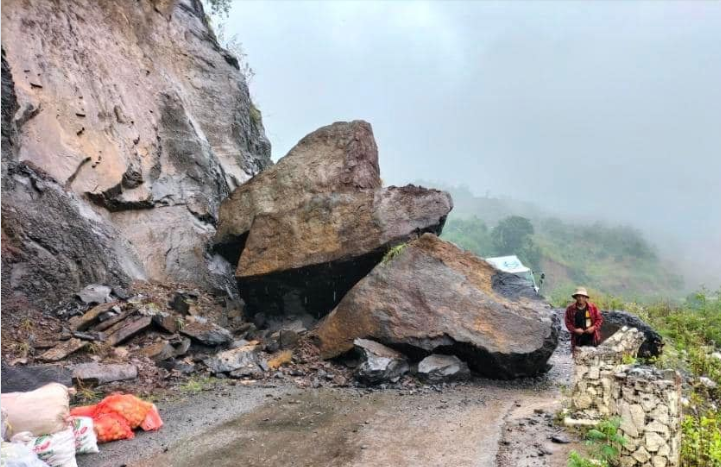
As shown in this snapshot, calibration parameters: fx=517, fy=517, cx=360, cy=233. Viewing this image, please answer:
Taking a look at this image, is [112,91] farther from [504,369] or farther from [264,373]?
[504,369]

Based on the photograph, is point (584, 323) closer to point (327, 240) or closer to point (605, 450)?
point (605, 450)

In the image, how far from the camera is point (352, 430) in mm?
5605

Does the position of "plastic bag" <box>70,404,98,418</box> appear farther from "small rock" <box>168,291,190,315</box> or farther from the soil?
"small rock" <box>168,291,190,315</box>

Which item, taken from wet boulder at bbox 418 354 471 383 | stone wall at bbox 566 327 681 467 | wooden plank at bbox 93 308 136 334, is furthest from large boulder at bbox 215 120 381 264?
stone wall at bbox 566 327 681 467

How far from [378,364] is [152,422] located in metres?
3.27

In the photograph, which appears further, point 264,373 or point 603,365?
point 264,373

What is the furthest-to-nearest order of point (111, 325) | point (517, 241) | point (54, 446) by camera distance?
point (517, 241) < point (111, 325) < point (54, 446)

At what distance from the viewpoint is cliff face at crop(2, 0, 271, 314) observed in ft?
28.7

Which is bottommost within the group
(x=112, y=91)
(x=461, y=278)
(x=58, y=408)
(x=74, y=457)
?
Answer: (x=74, y=457)

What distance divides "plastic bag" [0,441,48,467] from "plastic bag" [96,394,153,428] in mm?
1318

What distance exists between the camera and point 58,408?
454 cm

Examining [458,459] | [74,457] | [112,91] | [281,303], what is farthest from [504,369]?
[112,91]

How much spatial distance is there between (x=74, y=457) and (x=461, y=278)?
6.11m

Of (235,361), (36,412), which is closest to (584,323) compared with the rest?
(235,361)
